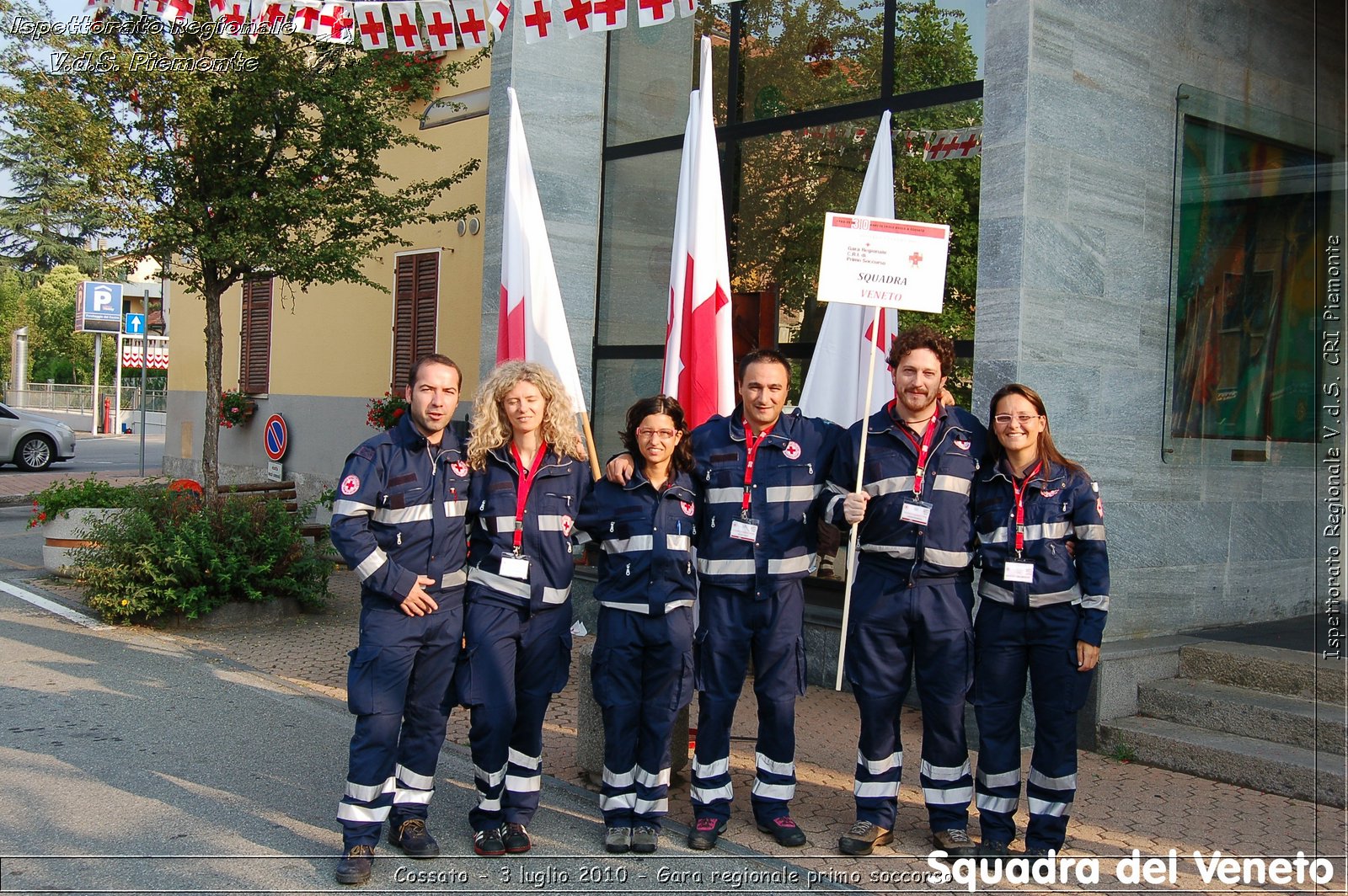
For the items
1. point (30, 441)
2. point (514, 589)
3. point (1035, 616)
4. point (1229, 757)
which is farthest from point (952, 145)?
point (30, 441)

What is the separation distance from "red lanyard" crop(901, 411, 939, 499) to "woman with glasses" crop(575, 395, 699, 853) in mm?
979

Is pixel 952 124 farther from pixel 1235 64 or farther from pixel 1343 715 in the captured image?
pixel 1343 715

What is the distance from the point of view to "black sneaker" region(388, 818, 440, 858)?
15.7 ft

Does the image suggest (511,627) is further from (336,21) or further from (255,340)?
(255,340)

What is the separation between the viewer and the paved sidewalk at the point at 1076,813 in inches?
190

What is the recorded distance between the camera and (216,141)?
33.4ft

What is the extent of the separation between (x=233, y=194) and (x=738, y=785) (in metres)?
7.33

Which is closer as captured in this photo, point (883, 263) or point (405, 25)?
point (883, 263)

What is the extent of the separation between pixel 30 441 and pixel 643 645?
80.4 ft

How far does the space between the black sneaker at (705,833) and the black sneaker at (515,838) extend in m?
0.69

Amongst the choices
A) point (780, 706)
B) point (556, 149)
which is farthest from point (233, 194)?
point (780, 706)

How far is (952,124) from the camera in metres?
7.86

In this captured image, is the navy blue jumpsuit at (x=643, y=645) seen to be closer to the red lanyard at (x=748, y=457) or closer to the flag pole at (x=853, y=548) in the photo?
the red lanyard at (x=748, y=457)

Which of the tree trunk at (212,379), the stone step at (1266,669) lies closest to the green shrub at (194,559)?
the tree trunk at (212,379)
